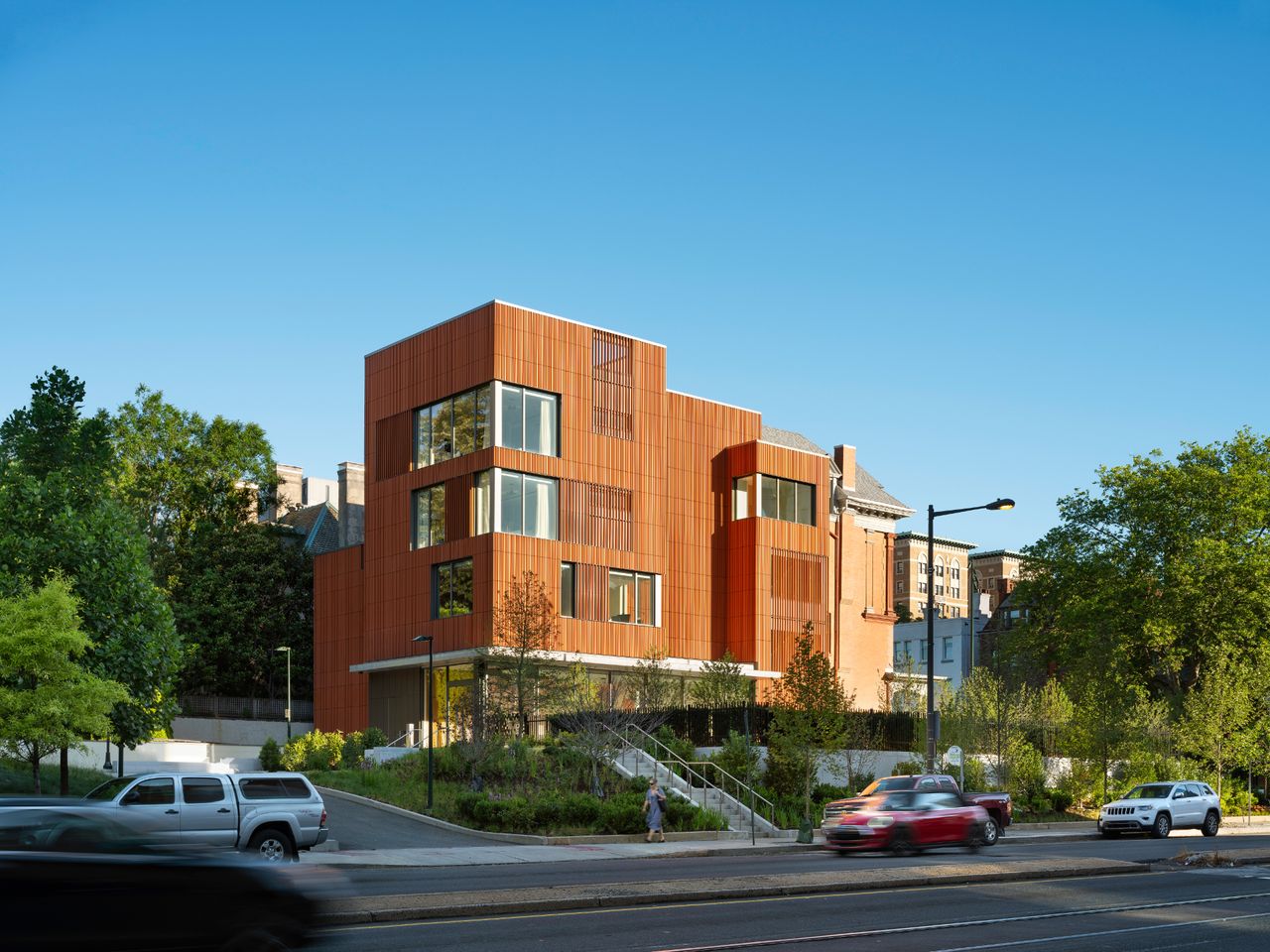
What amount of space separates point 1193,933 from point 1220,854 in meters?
12.7

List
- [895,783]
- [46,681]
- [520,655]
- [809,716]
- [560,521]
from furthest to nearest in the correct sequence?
[560,521] < [520,655] < [809,716] < [46,681] < [895,783]

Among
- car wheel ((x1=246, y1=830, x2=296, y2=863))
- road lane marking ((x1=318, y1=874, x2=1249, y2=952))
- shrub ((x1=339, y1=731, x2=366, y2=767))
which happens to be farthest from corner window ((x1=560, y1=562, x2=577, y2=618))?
road lane marking ((x1=318, y1=874, x2=1249, y2=952))

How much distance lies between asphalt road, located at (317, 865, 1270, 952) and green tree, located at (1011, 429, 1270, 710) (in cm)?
4622

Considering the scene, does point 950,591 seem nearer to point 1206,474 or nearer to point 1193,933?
point 1206,474

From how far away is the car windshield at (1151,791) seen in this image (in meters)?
44.7

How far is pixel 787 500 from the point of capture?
68688mm

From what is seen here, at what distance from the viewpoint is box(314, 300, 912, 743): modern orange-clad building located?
190 ft

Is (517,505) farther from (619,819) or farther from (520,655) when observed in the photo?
(619,819)

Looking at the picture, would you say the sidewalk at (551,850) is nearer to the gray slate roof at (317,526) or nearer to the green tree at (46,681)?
the green tree at (46,681)

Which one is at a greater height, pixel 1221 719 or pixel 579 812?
pixel 1221 719

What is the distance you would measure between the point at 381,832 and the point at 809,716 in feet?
42.3

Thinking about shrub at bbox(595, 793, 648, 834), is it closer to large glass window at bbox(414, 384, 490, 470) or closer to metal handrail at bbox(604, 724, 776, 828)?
metal handrail at bbox(604, 724, 776, 828)

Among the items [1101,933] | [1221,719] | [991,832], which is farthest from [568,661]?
[1101,933]

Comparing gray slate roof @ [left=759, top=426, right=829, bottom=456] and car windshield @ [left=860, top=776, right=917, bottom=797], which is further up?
gray slate roof @ [left=759, top=426, right=829, bottom=456]
